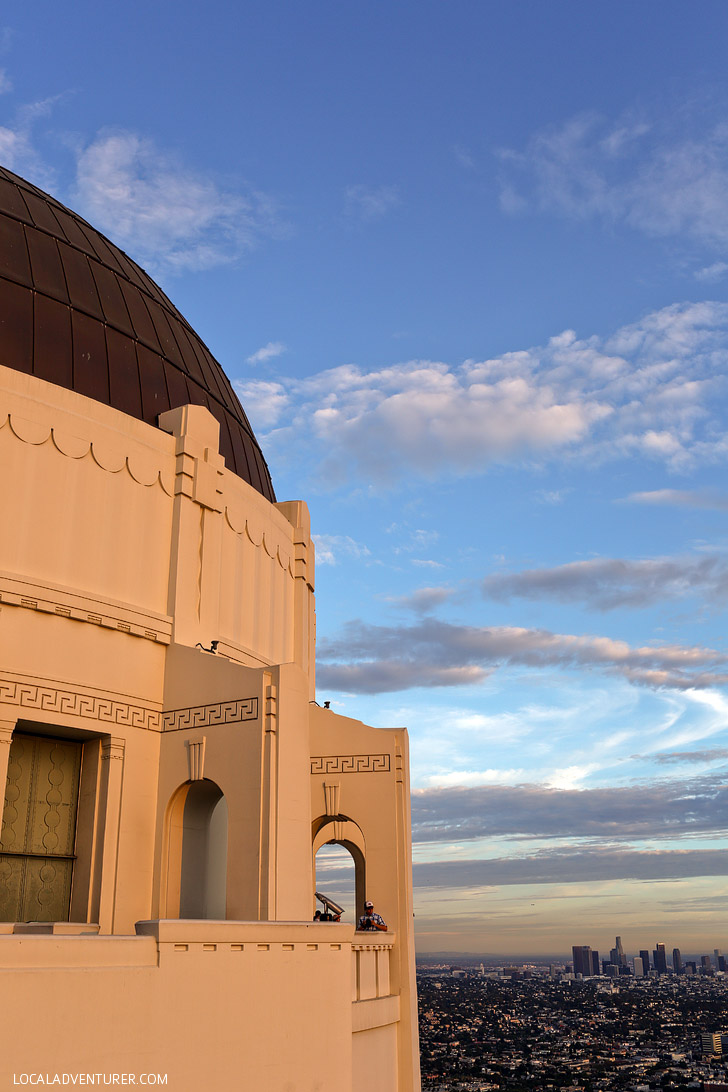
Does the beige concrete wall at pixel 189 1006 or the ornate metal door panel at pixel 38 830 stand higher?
the ornate metal door panel at pixel 38 830

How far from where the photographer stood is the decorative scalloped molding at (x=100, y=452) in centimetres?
1352

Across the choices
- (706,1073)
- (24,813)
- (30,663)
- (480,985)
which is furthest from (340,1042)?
(480,985)

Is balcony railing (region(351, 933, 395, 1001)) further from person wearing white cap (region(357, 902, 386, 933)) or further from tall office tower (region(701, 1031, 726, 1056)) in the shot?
tall office tower (region(701, 1031, 726, 1056))

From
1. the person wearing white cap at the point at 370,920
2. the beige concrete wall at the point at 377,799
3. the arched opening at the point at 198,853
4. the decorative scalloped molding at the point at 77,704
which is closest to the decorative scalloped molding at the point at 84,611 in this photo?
the decorative scalloped molding at the point at 77,704

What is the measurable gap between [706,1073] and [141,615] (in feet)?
120

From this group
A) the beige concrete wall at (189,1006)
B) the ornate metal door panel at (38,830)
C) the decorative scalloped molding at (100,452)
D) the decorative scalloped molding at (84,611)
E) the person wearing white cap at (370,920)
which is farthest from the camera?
the person wearing white cap at (370,920)

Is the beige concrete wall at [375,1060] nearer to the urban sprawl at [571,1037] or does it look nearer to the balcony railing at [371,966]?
the balcony railing at [371,966]

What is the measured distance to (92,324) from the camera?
52.5ft

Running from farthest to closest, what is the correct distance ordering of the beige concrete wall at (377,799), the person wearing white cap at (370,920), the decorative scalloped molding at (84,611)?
the beige concrete wall at (377,799), the person wearing white cap at (370,920), the decorative scalloped molding at (84,611)

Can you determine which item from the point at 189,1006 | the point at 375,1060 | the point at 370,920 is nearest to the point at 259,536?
the point at 370,920

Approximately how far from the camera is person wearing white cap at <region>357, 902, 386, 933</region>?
14.6 metres

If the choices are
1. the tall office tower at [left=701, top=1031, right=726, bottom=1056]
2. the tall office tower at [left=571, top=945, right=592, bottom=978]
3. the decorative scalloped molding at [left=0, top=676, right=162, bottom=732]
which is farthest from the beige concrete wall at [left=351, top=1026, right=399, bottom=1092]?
the tall office tower at [left=571, top=945, right=592, bottom=978]

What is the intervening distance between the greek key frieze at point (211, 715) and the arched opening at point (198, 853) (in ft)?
2.97

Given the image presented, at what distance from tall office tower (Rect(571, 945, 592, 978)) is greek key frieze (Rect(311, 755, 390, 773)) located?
301 ft
